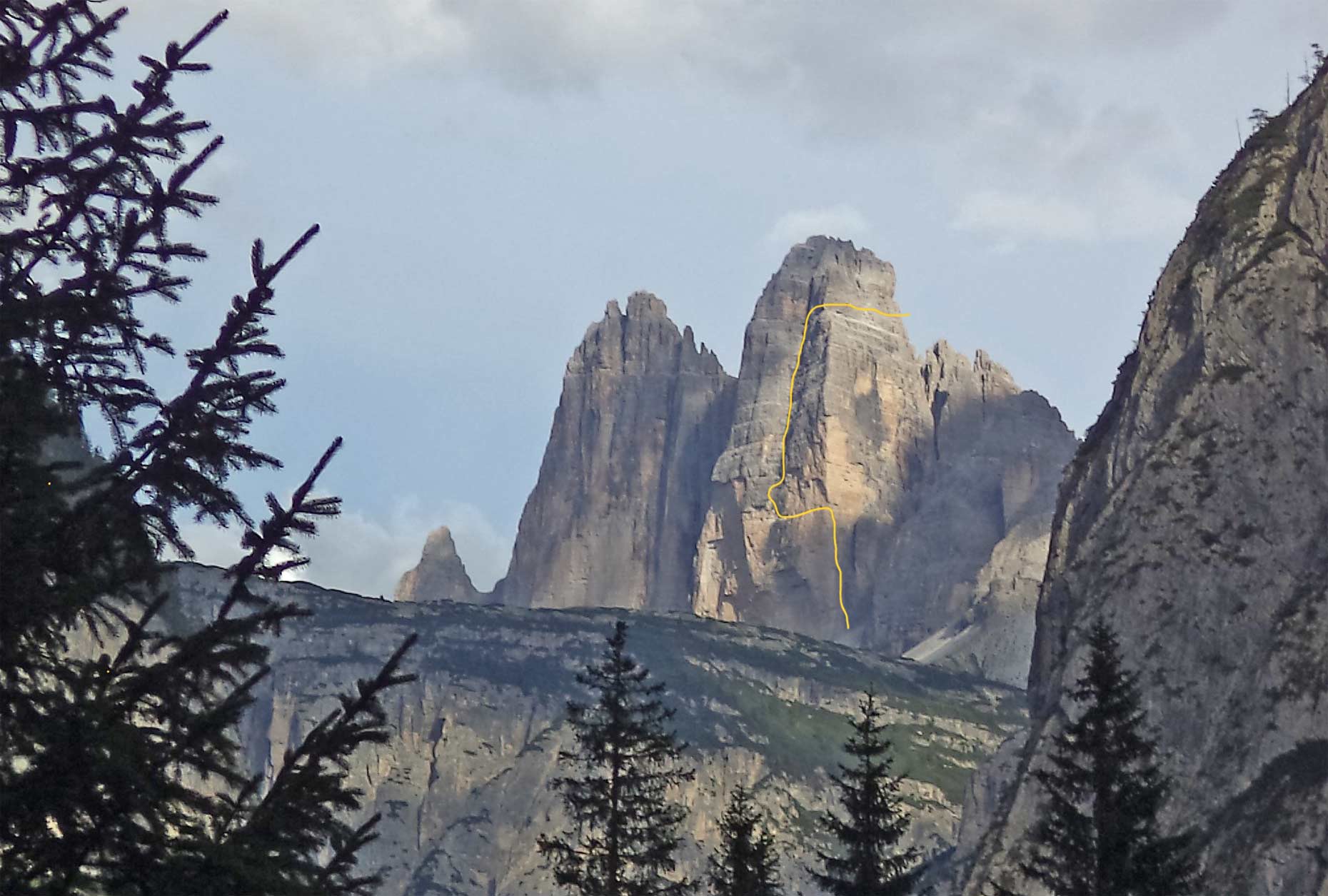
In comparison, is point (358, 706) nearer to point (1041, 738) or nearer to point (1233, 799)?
point (1233, 799)

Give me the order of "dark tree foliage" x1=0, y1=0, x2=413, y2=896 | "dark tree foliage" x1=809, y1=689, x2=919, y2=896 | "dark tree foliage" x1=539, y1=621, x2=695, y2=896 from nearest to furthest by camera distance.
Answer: "dark tree foliage" x1=0, y1=0, x2=413, y2=896
"dark tree foliage" x1=809, y1=689, x2=919, y2=896
"dark tree foliage" x1=539, y1=621, x2=695, y2=896

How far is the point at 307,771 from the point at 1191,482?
94.4m

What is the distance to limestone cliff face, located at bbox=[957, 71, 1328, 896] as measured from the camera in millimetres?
83938

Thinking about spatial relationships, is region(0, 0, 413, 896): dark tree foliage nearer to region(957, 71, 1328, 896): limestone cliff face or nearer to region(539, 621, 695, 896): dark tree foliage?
region(539, 621, 695, 896): dark tree foliage

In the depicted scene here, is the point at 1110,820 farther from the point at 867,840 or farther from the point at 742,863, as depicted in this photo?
the point at 742,863

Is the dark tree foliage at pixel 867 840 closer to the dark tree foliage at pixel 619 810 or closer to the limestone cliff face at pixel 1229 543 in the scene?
the dark tree foliage at pixel 619 810

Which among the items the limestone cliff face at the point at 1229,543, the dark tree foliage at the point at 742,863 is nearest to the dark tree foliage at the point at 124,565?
the dark tree foliage at the point at 742,863

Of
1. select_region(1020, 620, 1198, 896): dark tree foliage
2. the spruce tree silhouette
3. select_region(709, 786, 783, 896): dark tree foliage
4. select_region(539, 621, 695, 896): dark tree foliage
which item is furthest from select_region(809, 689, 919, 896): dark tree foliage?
select_region(539, 621, 695, 896): dark tree foliage

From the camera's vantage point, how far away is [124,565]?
13531 millimetres

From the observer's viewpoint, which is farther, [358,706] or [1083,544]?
[1083,544]

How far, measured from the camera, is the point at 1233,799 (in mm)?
83625

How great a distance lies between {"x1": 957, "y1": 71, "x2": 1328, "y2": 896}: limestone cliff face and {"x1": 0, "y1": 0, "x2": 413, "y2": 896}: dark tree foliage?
66838 mm

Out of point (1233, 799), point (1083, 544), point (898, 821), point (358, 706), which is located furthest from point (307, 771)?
Answer: point (1083, 544)

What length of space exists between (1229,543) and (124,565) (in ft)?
297
